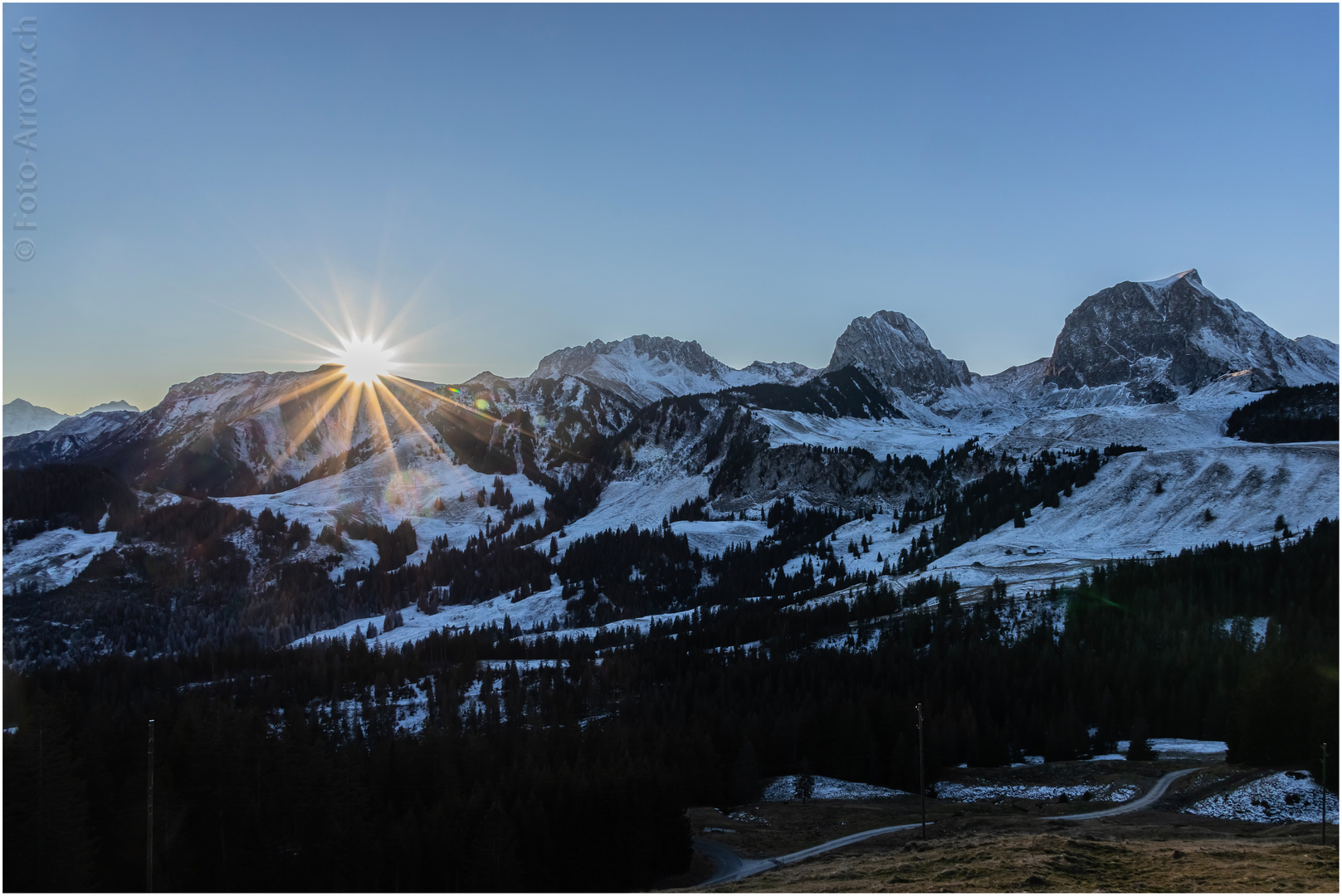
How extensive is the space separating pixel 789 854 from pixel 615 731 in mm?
45057

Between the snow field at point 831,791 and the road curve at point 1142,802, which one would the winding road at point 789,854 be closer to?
the road curve at point 1142,802

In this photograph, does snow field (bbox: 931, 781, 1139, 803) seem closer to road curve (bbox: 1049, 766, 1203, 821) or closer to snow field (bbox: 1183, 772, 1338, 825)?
road curve (bbox: 1049, 766, 1203, 821)

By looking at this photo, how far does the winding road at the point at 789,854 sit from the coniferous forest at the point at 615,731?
4.85 m

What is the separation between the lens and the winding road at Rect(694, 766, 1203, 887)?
2938 inches

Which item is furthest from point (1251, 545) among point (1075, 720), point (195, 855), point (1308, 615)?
point (195, 855)

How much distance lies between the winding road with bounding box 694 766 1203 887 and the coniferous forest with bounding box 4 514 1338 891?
4853 mm

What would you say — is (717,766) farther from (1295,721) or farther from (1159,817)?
(1295,721)

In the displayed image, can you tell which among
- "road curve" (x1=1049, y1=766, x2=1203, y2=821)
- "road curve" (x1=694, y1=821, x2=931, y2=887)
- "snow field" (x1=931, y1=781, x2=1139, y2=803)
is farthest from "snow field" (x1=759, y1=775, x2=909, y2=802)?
"road curve" (x1=1049, y1=766, x2=1203, y2=821)

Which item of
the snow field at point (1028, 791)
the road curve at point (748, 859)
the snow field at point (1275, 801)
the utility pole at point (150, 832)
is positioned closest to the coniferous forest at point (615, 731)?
the utility pole at point (150, 832)

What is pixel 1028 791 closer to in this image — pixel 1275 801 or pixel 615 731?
pixel 1275 801

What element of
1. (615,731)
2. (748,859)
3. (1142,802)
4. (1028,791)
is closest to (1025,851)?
(748,859)

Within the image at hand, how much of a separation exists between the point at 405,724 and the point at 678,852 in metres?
105

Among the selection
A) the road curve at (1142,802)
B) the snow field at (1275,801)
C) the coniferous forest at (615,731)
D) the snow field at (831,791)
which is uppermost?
the coniferous forest at (615,731)

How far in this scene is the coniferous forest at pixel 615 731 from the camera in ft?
242
